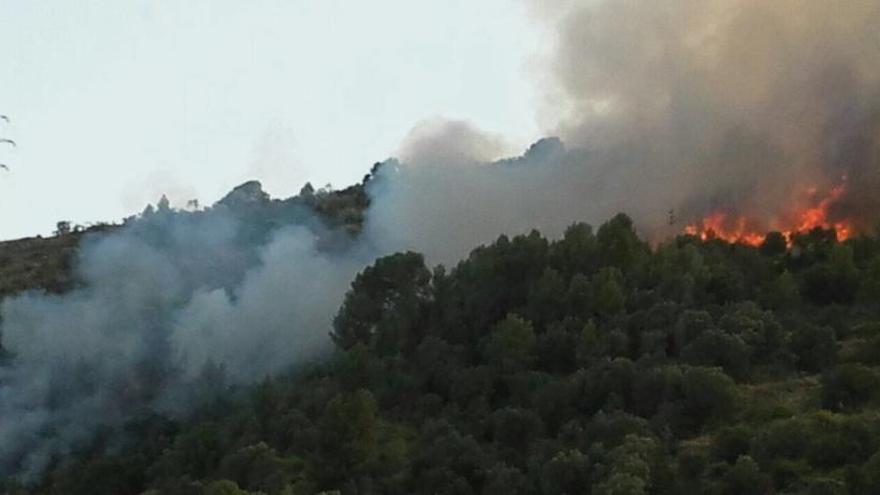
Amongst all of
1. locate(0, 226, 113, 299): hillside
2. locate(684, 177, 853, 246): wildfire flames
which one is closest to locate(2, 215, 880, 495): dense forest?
locate(684, 177, 853, 246): wildfire flames

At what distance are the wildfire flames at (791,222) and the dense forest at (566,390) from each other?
8.35m

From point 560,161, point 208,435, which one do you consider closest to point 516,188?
point 560,161

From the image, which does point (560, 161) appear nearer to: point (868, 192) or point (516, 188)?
point (516, 188)

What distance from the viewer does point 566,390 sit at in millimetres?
53969

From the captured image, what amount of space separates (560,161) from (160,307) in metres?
25.4

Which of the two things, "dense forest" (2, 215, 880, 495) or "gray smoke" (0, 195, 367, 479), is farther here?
"gray smoke" (0, 195, 367, 479)

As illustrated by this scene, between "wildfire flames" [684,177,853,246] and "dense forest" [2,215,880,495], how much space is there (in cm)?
835

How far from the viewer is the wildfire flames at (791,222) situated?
83938 millimetres

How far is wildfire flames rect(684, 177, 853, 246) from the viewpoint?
83.9m

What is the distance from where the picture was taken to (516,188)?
280 ft

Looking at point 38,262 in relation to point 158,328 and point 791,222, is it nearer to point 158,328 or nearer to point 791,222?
point 158,328

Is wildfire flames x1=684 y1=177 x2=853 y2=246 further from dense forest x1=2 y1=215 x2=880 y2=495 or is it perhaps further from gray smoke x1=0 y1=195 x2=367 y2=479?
gray smoke x1=0 y1=195 x2=367 y2=479

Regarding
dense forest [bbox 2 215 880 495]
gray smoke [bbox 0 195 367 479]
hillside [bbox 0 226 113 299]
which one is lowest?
dense forest [bbox 2 215 880 495]

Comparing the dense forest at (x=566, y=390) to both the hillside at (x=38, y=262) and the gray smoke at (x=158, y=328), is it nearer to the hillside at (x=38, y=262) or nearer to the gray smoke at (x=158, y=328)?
the gray smoke at (x=158, y=328)
